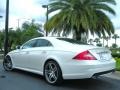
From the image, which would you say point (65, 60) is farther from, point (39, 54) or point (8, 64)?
point (8, 64)

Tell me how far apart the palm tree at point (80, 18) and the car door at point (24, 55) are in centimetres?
917

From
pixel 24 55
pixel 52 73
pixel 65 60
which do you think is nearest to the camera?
pixel 65 60

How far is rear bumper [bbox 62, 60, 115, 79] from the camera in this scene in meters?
7.86

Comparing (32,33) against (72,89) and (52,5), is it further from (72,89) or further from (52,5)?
(72,89)

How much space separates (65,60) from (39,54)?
125 cm

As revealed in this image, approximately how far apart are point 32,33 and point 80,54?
4453cm

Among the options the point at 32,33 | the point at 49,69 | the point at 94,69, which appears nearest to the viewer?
the point at 94,69

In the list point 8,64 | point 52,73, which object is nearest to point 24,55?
point 8,64

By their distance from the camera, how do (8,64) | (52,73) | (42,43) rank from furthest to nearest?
(8,64), (42,43), (52,73)

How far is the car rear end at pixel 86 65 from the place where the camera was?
7.88m

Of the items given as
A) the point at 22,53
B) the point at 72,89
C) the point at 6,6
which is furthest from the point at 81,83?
the point at 6,6

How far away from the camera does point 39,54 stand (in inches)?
361

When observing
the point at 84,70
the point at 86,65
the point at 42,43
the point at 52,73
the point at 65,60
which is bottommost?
the point at 52,73

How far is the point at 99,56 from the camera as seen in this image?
8.20 meters
